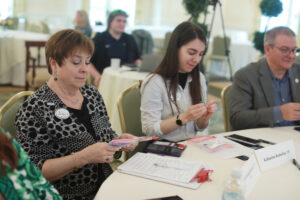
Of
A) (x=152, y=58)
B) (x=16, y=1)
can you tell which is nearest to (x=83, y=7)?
(x=16, y=1)

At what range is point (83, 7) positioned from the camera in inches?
440

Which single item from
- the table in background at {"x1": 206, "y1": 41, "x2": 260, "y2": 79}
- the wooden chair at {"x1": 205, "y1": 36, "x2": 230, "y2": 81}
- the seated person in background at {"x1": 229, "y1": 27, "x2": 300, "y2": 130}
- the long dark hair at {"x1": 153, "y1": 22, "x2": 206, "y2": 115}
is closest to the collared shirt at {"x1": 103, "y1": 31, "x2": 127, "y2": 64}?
the seated person in background at {"x1": 229, "y1": 27, "x2": 300, "y2": 130}

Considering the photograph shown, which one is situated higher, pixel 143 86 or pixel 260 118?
pixel 143 86

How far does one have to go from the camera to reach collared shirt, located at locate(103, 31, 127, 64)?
4434 millimetres

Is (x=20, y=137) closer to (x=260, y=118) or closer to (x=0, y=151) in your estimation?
(x=0, y=151)

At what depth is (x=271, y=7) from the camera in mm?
4664

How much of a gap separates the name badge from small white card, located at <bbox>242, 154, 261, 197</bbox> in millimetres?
797

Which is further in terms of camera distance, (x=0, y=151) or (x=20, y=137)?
(x=20, y=137)

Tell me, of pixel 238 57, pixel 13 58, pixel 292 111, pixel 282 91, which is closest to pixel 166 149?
pixel 292 111

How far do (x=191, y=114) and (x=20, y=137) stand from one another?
2.75 ft

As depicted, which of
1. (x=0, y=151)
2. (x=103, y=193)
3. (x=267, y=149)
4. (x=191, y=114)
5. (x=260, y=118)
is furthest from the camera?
(x=260, y=118)

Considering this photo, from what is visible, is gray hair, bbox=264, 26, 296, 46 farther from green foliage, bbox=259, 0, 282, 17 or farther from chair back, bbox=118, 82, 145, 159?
green foliage, bbox=259, 0, 282, 17

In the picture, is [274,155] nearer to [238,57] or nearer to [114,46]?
[114,46]

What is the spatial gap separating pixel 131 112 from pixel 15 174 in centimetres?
124
